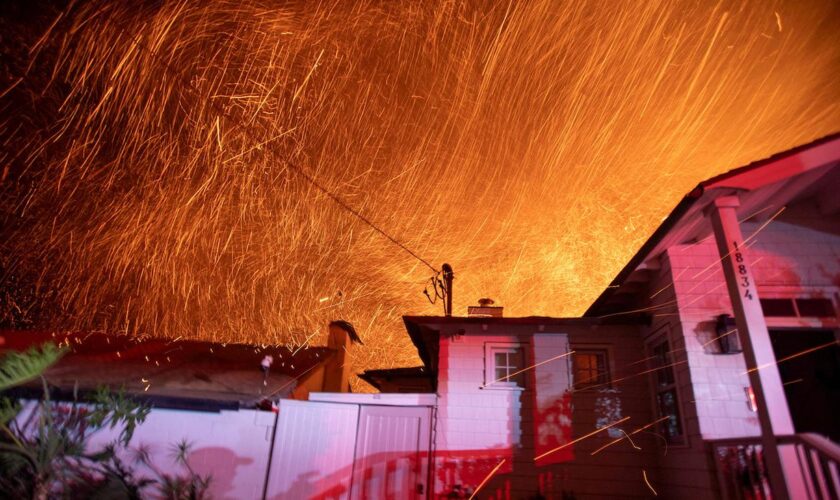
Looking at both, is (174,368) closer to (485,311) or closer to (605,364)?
(485,311)

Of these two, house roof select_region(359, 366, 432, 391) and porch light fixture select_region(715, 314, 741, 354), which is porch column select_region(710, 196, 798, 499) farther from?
house roof select_region(359, 366, 432, 391)

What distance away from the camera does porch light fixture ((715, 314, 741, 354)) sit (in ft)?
23.0

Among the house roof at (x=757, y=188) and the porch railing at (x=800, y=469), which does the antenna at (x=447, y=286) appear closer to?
the house roof at (x=757, y=188)

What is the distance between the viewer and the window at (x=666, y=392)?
7816 millimetres

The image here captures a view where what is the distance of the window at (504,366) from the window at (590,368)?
1.11m

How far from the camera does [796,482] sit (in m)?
4.64

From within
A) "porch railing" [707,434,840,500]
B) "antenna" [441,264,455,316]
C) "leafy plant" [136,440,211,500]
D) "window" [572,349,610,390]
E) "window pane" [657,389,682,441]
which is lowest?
"leafy plant" [136,440,211,500]

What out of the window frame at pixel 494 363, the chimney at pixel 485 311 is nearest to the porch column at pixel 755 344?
the window frame at pixel 494 363

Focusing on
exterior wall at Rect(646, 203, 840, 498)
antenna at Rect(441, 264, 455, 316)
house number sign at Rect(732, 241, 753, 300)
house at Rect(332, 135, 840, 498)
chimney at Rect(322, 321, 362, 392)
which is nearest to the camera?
house number sign at Rect(732, 241, 753, 300)

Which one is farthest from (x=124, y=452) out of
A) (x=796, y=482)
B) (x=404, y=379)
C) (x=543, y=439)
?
(x=796, y=482)

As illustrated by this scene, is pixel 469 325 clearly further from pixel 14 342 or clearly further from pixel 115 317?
pixel 115 317

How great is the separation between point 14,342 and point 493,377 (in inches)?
505

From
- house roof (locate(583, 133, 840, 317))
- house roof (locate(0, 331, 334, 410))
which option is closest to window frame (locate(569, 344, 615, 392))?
house roof (locate(583, 133, 840, 317))

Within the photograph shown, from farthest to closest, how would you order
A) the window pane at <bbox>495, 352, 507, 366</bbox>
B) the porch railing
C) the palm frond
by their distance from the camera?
the window pane at <bbox>495, 352, 507, 366</bbox>, the palm frond, the porch railing
